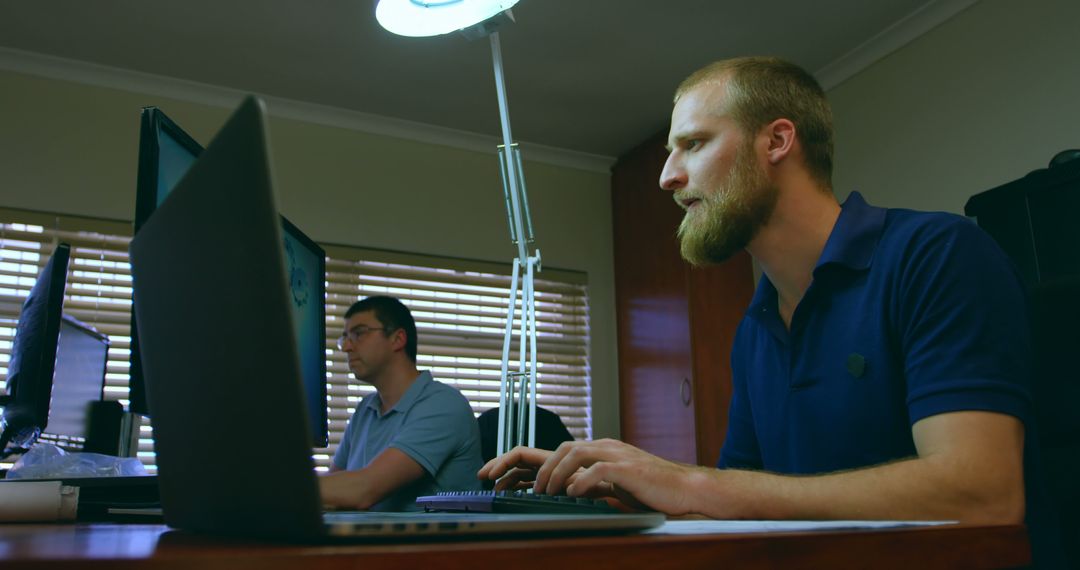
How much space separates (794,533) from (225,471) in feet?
0.95

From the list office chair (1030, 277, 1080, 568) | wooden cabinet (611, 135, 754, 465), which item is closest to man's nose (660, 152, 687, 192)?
office chair (1030, 277, 1080, 568)

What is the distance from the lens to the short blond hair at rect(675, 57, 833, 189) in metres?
1.26

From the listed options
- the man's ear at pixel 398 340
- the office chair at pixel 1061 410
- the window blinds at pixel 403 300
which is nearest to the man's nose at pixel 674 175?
the office chair at pixel 1061 410

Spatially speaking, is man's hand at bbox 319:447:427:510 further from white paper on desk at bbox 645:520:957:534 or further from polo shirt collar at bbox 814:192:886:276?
white paper on desk at bbox 645:520:957:534

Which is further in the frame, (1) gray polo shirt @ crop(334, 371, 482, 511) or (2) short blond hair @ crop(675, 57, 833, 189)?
(1) gray polo shirt @ crop(334, 371, 482, 511)

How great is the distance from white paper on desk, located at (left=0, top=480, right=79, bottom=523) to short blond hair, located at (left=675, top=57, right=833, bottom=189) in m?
1.01

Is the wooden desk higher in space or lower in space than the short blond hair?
lower

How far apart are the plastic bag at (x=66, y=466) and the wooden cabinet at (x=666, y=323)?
245 centimetres

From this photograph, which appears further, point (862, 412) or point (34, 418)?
point (34, 418)

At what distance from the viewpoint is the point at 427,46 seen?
10.1ft

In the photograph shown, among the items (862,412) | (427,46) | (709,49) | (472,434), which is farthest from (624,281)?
(862,412)

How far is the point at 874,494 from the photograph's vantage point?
2.29ft

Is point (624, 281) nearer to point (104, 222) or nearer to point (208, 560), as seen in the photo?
point (104, 222)

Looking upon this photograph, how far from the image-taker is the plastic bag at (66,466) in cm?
112
